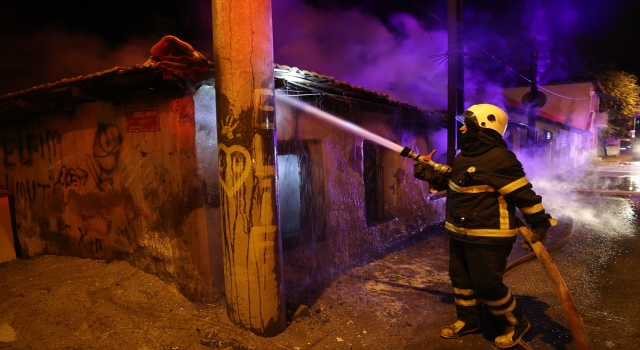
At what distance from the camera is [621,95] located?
35.8m

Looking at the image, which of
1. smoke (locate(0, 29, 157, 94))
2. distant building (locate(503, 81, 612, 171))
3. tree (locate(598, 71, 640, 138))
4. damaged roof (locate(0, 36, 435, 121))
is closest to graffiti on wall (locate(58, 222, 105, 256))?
damaged roof (locate(0, 36, 435, 121))

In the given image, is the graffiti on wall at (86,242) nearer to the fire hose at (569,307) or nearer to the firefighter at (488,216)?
the firefighter at (488,216)

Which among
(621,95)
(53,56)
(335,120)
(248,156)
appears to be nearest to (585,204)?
(335,120)

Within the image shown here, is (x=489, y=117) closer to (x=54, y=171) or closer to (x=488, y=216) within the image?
(x=488, y=216)

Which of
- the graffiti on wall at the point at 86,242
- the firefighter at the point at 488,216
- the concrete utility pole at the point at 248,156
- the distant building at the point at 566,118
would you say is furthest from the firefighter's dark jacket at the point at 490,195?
the distant building at the point at 566,118

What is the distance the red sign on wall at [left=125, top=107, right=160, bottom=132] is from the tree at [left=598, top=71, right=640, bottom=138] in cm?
3911

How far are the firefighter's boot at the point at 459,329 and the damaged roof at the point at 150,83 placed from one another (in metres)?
3.48

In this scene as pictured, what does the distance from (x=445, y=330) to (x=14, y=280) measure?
6067mm

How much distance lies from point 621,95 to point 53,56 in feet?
147

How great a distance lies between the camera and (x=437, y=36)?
39.5ft

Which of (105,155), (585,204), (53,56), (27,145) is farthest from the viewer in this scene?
(585,204)

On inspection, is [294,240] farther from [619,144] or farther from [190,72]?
[619,144]

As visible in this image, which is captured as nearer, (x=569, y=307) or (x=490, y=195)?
(x=569, y=307)

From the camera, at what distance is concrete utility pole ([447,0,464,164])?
23.3 feet
